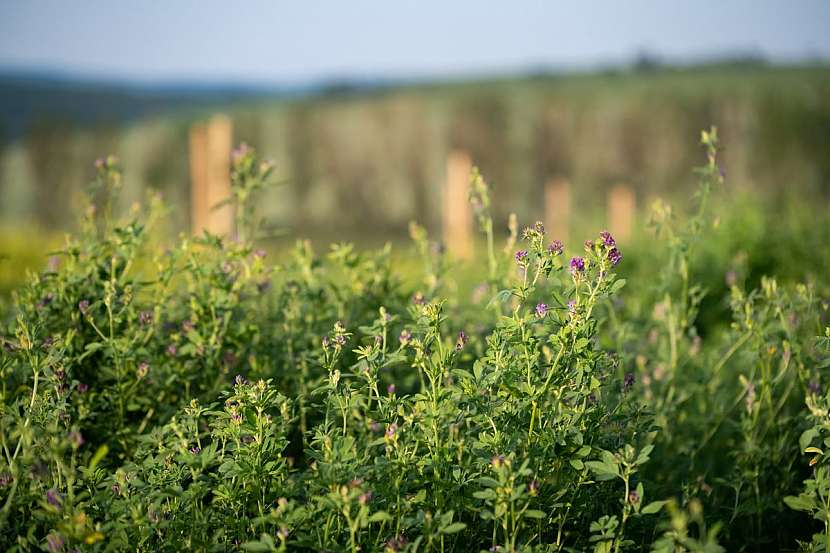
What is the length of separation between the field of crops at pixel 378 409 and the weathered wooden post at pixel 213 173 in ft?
15.6

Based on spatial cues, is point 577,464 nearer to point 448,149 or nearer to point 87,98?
point 448,149

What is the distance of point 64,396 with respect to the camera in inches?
84.7

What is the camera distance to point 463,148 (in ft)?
73.2

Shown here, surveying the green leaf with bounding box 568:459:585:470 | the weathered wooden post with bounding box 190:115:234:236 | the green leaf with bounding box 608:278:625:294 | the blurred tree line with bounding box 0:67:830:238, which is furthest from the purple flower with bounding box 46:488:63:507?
the blurred tree line with bounding box 0:67:830:238

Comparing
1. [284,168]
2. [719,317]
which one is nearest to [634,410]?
[719,317]

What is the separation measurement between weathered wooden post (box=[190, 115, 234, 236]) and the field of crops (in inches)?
187

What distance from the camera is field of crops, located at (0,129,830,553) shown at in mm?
1923

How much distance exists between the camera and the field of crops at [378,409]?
6.31 feet

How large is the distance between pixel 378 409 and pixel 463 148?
67.3 ft

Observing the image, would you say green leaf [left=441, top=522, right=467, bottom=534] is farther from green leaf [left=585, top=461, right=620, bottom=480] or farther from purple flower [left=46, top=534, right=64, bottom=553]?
purple flower [left=46, top=534, right=64, bottom=553]

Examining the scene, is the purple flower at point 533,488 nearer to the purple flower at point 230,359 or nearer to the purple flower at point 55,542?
the purple flower at point 55,542

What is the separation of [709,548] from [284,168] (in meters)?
23.1

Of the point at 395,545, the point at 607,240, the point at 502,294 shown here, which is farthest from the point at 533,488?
the point at 607,240

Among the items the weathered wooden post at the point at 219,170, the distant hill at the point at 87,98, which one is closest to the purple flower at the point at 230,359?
the weathered wooden post at the point at 219,170
